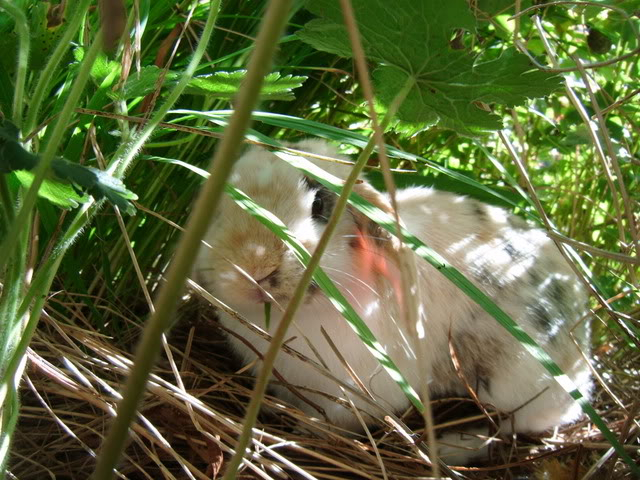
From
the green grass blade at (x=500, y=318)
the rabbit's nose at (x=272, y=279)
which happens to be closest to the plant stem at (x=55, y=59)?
the green grass blade at (x=500, y=318)

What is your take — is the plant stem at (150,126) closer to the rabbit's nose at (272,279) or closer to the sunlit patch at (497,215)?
the rabbit's nose at (272,279)

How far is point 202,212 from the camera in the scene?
45 cm

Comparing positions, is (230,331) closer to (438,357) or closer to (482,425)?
(438,357)

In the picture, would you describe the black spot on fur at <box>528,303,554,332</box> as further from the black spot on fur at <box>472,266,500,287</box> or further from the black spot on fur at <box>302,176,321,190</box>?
the black spot on fur at <box>302,176,321,190</box>

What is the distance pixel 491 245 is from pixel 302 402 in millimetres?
782

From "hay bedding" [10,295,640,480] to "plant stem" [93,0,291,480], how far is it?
847 millimetres

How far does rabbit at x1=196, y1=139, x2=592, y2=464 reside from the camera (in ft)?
5.74

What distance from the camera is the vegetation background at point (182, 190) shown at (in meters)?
1.04

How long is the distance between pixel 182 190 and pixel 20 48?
1223 mm

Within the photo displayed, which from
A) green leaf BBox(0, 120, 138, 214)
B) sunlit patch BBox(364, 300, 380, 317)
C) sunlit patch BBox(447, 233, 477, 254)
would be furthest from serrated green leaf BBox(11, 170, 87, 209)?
sunlit patch BBox(447, 233, 477, 254)

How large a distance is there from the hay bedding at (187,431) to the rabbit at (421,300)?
11 cm

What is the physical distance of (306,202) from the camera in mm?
1766

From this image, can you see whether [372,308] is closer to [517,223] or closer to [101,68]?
[517,223]

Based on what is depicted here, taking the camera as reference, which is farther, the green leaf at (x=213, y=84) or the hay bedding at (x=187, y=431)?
the hay bedding at (x=187, y=431)
